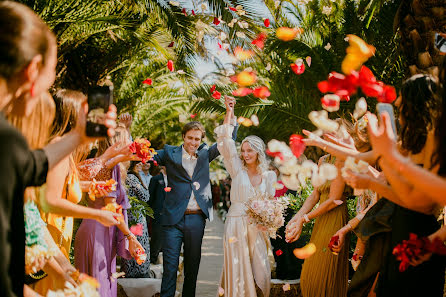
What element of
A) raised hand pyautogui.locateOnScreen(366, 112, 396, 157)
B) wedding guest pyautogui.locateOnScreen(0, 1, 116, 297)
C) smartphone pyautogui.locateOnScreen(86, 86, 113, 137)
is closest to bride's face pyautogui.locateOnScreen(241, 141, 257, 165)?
raised hand pyautogui.locateOnScreen(366, 112, 396, 157)

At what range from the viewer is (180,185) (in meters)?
6.08

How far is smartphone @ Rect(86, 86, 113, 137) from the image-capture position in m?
2.22

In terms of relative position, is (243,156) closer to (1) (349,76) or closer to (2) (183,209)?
(2) (183,209)

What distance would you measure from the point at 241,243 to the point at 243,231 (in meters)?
0.15

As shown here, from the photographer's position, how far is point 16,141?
185cm

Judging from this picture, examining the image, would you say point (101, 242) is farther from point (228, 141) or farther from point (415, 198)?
point (415, 198)

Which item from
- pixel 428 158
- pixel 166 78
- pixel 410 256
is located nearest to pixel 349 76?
pixel 428 158

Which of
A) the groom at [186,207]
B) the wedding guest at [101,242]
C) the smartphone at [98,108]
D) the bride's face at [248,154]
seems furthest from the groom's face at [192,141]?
the smartphone at [98,108]

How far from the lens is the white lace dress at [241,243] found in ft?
18.3

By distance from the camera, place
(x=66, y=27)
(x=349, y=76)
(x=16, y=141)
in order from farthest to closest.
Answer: (x=66, y=27) < (x=349, y=76) < (x=16, y=141)

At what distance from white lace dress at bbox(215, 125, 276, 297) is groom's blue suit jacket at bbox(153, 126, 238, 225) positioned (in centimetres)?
38

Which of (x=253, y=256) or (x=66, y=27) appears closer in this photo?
(x=253, y=256)

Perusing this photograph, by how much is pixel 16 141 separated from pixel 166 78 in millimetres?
11566

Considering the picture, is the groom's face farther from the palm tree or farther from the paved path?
the palm tree
